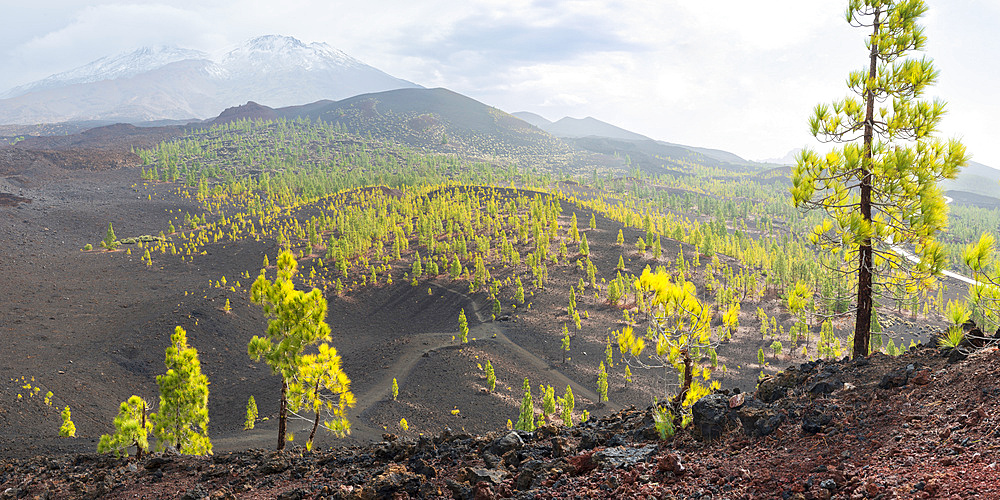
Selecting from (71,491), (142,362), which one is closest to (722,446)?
(71,491)

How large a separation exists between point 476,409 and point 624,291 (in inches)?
1343

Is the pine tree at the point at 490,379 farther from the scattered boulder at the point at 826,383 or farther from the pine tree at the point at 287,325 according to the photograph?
the scattered boulder at the point at 826,383

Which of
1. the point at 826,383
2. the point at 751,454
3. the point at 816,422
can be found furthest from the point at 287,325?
the point at 826,383

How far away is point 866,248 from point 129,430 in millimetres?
24100

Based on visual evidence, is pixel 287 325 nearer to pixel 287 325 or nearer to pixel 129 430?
pixel 287 325

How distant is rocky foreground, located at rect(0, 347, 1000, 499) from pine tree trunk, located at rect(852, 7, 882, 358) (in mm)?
1370

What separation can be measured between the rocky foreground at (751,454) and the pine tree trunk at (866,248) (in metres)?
1.37

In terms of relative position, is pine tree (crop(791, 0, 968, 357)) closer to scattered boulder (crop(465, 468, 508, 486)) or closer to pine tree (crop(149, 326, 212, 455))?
scattered boulder (crop(465, 468, 508, 486))

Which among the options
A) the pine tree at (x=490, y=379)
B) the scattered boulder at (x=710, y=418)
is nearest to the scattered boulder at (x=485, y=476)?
the scattered boulder at (x=710, y=418)

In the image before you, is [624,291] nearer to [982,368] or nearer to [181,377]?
[181,377]

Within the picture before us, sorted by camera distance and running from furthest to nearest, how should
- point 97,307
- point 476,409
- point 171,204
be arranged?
point 171,204, point 97,307, point 476,409

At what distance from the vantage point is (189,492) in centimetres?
1054

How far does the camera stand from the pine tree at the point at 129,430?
17203 mm

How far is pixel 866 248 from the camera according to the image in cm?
1067
